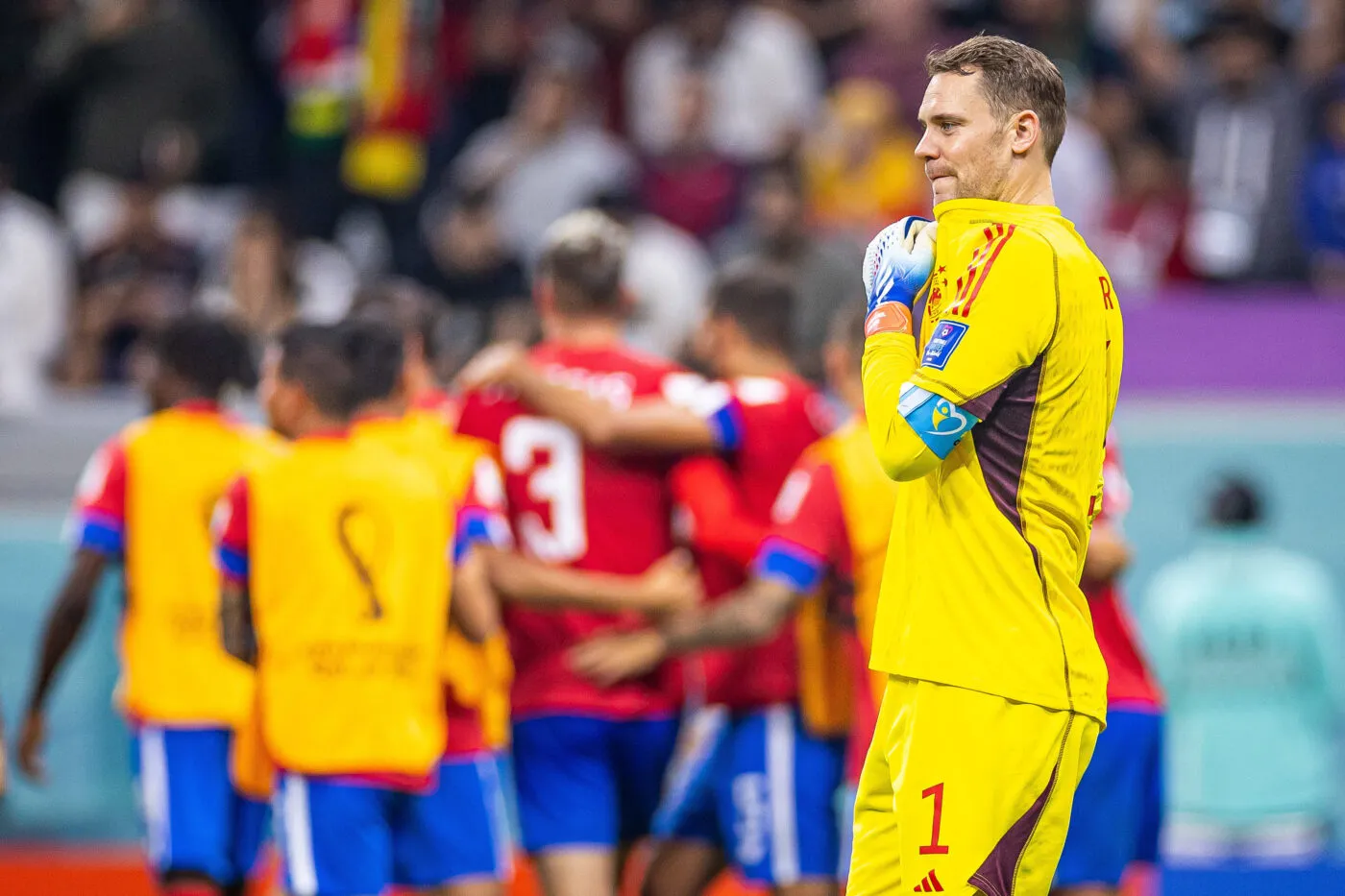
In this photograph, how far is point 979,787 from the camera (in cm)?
341

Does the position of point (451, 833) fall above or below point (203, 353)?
below

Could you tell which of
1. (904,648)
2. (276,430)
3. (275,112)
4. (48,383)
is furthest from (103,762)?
(904,648)

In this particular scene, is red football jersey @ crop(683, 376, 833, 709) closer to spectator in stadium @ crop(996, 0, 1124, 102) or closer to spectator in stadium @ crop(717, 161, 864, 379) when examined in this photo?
spectator in stadium @ crop(717, 161, 864, 379)

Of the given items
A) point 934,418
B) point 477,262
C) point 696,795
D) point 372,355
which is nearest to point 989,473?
point 934,418

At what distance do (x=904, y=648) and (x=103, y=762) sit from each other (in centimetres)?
553

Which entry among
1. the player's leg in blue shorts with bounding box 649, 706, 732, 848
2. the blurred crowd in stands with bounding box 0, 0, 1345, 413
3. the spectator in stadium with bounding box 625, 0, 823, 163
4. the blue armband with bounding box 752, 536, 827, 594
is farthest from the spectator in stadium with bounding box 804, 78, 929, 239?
the blue armband with bounding box 752, 536, 827, 594

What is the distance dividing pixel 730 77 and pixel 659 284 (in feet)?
6.09

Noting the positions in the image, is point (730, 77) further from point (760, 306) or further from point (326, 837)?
point (326, 837)

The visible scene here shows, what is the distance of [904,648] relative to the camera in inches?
138

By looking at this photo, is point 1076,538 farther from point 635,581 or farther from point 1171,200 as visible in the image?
point 1171,200

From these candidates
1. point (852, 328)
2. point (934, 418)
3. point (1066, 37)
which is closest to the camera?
point (934, 418)

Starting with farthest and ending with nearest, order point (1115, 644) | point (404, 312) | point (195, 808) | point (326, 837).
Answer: point (195, 808) → point (404, 312) → point (1115, 644) → point (326, 837)

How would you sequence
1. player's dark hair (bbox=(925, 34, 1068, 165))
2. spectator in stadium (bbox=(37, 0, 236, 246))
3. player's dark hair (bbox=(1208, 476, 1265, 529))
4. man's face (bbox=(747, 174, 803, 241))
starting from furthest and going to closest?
spectator in stadium (bbox=(37, 0, 236, 246)) < man's face (bbox=(747, 174, 803, 241)) < player's dark hair (bbox=(1208, 476, 1265, 529)) < player's dark hair (bbox=(925, 34, 1068, 165))

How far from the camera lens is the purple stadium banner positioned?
9.47 meters
